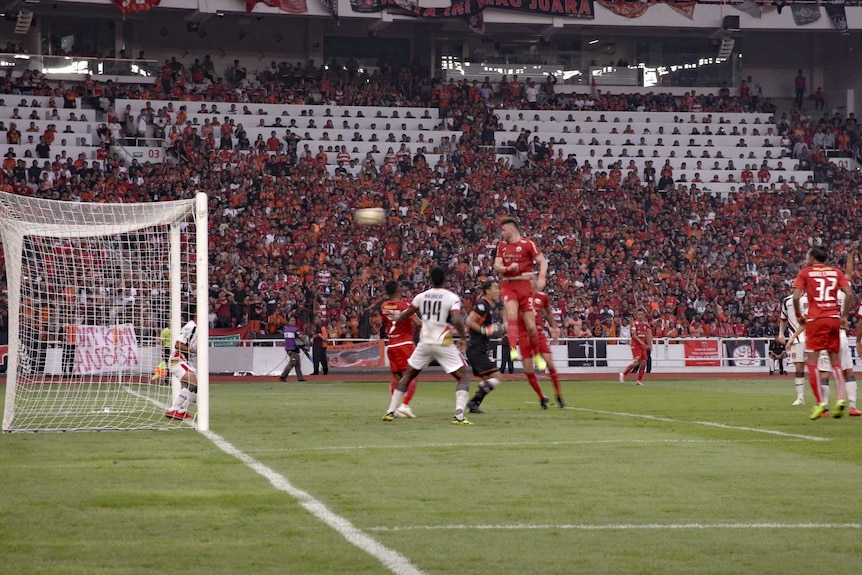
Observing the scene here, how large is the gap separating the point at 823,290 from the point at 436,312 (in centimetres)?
480

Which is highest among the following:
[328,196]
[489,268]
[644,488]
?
[328,196]

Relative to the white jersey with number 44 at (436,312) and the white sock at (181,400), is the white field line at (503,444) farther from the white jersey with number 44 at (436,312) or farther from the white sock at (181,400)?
the white sock at (181,400)

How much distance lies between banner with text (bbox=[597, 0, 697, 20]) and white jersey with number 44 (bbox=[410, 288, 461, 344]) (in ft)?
135

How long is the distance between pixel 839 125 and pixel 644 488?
4879cm

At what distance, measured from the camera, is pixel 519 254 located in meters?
17.0

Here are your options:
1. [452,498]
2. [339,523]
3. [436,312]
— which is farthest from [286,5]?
[339,523]

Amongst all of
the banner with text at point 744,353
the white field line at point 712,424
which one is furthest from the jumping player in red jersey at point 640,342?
the white field line at point 712,424

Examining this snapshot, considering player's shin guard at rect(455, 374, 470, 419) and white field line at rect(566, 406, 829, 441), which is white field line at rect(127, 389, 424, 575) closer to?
player's shin guard at rect(455, 374, 470, 419)

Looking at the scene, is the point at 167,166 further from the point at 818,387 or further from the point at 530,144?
the point at 818,387

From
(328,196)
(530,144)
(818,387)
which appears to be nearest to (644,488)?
(818,387)

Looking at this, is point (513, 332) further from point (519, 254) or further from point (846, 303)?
point (846, 303)

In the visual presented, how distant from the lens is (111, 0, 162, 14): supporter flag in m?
46.9

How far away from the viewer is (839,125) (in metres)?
54.5

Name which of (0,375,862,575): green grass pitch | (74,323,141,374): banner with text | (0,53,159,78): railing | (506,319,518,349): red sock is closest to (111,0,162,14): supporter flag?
(0,53,159,78): railing
